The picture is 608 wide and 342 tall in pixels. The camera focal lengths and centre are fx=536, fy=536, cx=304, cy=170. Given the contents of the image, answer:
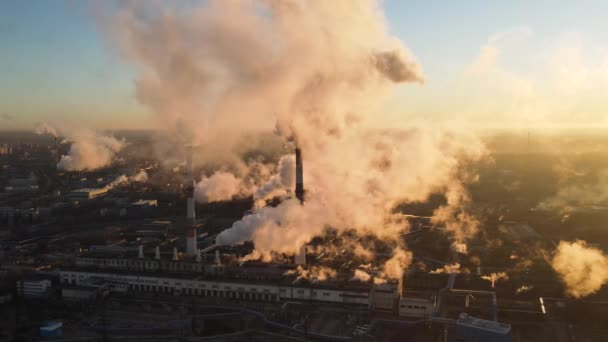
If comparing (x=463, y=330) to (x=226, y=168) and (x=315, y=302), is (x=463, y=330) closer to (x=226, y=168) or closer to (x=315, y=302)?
(x=315, y=302)

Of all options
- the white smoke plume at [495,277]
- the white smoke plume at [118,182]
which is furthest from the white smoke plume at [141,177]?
the white smoke plume at [495,277]

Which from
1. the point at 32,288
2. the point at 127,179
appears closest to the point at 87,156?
the point at 127,179

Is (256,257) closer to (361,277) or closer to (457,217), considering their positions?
(361,277)

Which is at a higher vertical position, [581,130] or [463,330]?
[581,130]

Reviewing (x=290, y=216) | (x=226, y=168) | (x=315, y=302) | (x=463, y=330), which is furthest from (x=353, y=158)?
(x=226, y=168)

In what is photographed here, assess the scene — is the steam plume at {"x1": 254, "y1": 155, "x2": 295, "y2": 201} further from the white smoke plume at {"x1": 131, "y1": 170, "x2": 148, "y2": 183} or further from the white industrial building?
the white smoke plume at {"x1": 131, "y1": 170, "x2": 148, "y2": 183}

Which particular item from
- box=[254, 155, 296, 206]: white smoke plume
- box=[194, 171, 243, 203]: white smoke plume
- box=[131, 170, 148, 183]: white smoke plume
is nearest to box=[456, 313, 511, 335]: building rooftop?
box=[254, 155, 296, 206]: white smoke plume
